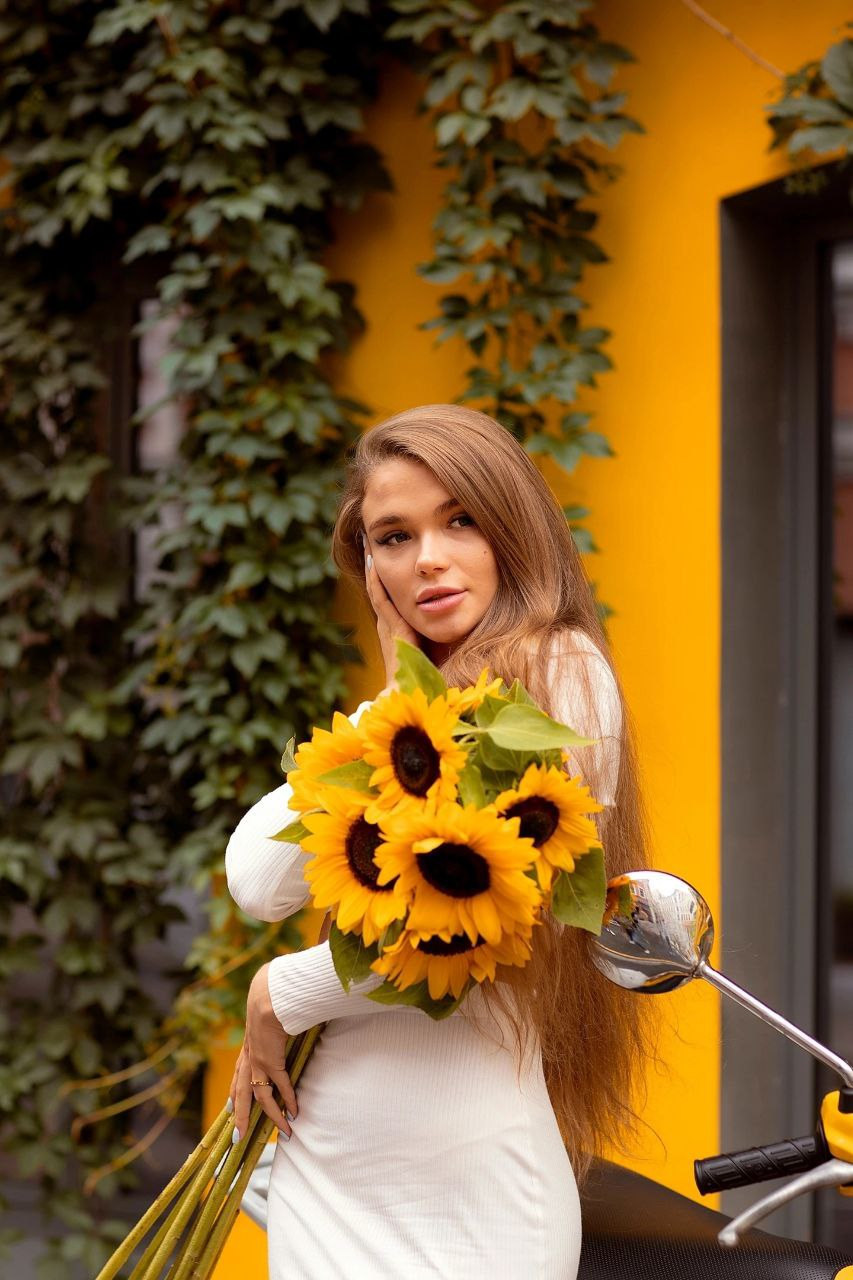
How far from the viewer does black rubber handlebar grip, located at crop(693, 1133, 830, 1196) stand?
44.9 inches

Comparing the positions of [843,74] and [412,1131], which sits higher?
[843,74]

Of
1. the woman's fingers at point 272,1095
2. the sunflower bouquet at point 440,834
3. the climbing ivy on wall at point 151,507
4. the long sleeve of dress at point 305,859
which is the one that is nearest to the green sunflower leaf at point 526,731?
the sunflower bouquet at point 440,834

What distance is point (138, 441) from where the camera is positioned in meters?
3.32

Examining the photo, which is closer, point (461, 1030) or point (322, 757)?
point (322, 757)

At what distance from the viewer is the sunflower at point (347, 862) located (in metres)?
1.03

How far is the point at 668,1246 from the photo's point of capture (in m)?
1.34

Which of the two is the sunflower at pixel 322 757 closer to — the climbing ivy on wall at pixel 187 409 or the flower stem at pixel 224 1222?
the flower stem at pixel 224 1222

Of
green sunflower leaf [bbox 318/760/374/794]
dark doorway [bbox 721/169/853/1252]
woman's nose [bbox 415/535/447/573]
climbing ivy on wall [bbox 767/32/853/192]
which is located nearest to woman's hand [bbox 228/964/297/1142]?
green sunflower leaf [bbox 318/760/374/794]

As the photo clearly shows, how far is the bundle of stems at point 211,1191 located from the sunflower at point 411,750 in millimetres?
425

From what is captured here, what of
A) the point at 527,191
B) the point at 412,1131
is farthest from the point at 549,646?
the point at 527,191

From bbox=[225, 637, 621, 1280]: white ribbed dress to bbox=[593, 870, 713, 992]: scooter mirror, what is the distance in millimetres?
177

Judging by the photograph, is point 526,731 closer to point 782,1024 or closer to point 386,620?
point 782,1024

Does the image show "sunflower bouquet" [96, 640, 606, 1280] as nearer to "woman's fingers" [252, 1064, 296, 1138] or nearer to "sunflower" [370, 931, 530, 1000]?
"sunflower" [370, 931, 530, 1000]

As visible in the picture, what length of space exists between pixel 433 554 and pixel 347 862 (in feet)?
1.48
